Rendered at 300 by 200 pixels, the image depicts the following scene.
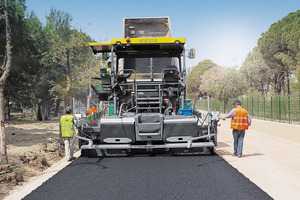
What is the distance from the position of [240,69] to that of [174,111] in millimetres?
43345

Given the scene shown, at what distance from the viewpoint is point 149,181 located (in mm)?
5867

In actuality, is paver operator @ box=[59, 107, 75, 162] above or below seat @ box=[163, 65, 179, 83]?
below

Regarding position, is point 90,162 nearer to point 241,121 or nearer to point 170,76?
point 170,76

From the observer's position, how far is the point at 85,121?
8.65 metres

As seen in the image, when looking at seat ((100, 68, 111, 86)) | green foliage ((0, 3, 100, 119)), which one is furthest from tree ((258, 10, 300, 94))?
seat ((100, 68, 111, 86))

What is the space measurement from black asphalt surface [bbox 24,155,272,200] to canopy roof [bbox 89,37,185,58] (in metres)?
2.94

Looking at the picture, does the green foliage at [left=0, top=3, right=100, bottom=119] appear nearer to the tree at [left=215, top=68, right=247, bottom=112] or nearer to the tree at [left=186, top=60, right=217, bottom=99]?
the tree at [left=215, top=68, right=247, bottom=112]

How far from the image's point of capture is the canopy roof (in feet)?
28.3

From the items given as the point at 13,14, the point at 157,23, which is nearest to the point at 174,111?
the point at 157,23

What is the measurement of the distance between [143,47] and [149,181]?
166 inches

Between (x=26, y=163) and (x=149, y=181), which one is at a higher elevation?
(x=149, y=181)

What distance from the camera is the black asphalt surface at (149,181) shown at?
16.5ft

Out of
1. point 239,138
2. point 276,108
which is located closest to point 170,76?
point 239,138

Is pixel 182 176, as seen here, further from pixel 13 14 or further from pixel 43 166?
pixel 13 14
